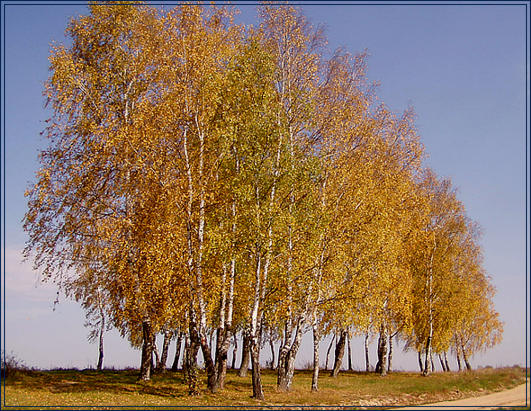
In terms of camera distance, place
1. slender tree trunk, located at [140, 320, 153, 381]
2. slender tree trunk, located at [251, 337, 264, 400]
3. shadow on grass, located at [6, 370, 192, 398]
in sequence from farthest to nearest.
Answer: slender tree trunk, located at [140, 320, 153, 381] < shadow on grass, located at [6, 370, 192, 398] < slender tree trunk, located at [251, 337, 264, 400]

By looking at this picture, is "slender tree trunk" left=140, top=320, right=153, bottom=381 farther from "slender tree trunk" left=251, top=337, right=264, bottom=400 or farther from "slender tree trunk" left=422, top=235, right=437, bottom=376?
"slender tree trunk" left=422, top=235, right=437, bottom=376

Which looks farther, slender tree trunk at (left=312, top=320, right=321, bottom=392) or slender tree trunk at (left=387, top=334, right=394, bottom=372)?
slender tree trunk at (left=387, top=334, right=394, bottom=372)

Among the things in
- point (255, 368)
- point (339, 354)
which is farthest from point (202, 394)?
point (339, 354)

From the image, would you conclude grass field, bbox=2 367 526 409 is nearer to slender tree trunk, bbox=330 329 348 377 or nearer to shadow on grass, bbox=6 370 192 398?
shadow on grass, bbox=6 370 192 398

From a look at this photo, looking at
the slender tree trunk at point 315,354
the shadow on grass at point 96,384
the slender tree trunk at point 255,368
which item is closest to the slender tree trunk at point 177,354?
the shadow on grass at point 96,384

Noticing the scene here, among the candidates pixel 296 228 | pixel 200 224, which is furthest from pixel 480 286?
pixel 200 224

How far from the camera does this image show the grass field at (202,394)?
21.4 metres

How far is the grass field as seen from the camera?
2136 centimetres

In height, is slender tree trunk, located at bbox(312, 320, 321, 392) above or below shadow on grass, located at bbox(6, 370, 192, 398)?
above

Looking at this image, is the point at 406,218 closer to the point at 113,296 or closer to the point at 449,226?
the point at 449,226

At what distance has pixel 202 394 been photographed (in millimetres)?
23562

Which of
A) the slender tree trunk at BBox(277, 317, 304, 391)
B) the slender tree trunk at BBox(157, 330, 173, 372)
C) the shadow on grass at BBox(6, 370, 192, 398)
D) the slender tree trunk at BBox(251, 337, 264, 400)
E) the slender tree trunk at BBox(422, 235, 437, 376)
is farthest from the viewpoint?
the slender tree trunk at BBox(422, 235, 437, 376)

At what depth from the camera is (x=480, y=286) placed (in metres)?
51.6

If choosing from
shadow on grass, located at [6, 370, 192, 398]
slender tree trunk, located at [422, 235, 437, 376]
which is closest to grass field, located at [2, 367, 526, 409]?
shadow on grass, located at [6, 370, 192, 398]
